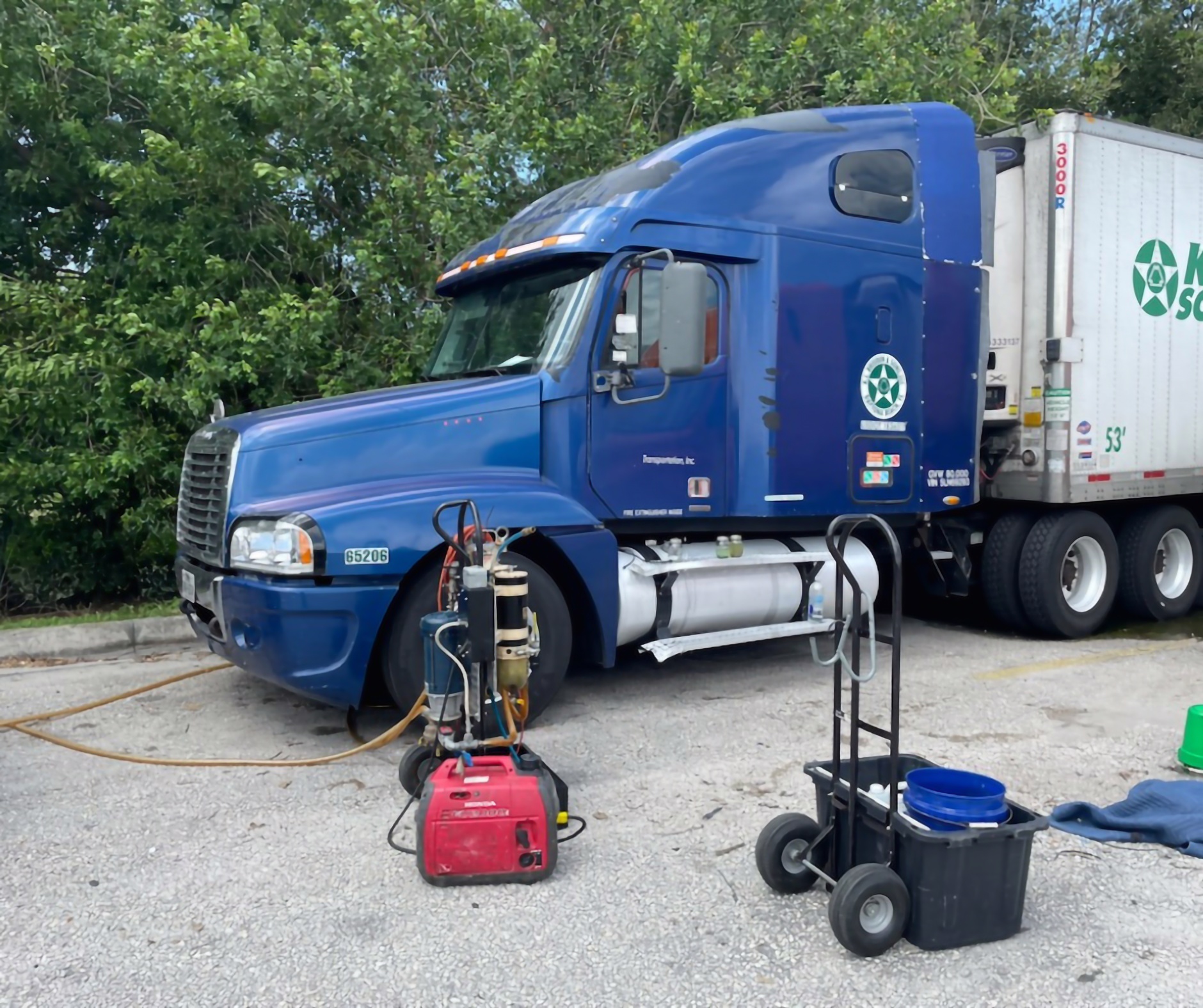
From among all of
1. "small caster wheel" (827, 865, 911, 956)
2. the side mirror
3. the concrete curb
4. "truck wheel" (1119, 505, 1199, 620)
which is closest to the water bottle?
the side mirror

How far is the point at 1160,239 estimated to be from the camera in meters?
8.45

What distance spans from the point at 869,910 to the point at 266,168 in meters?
7.21

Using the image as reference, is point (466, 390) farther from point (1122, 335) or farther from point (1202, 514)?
point (1202, 514)

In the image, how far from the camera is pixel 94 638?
25.6 feet

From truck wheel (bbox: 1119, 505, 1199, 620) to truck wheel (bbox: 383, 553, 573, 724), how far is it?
5296 millimetres

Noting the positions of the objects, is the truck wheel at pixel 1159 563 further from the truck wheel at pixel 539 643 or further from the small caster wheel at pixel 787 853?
the small caster wheel at pixel 787 853

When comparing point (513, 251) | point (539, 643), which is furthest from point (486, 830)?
point (513, 251)

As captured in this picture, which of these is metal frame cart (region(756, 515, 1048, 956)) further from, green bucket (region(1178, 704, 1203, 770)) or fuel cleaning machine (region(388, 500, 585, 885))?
green bucket (region(1178, 704, 1203, 770))

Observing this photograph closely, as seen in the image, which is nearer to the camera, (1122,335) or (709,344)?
(709,344)

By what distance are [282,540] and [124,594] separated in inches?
230

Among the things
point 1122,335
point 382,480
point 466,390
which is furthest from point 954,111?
point 382,480

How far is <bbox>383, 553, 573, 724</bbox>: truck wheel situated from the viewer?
5.44 meters

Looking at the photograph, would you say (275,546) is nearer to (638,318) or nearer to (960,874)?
(638,318)

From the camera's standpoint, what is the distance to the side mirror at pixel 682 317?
5.80 m
